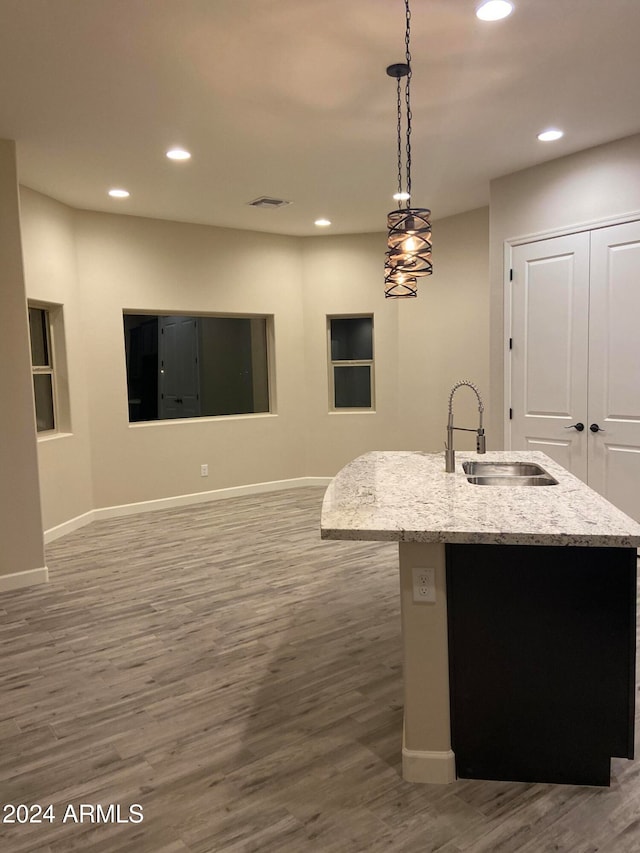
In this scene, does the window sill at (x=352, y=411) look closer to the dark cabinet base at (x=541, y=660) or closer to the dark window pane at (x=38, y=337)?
the dark window pane at (x=38, y=337)

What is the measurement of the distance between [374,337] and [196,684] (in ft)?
16.5

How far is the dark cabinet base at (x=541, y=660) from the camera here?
2006mm

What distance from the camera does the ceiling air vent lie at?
5548 mm

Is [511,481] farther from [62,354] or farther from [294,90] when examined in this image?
[62,354]

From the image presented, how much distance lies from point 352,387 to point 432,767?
220 inches

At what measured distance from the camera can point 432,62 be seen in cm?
312

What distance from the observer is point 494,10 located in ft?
8.66

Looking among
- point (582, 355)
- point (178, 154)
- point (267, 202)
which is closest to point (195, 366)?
point (267, 202)

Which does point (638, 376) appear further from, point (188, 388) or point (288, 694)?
point (188, 388)

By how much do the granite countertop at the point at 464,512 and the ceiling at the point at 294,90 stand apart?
203 cm

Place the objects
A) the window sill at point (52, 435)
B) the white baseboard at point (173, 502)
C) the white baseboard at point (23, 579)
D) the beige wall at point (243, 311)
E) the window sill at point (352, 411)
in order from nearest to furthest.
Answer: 1. the white baseboard at point (23, 579)
2. the window sill at point (52, 435)
3. the white baseboard at point (173, 502)
4. the beige wall at point (243, 311)
5. the window sill at point (352, 411)

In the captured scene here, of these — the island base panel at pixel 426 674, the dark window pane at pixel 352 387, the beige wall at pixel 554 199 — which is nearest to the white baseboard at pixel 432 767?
the island base panel at pixel 426 674

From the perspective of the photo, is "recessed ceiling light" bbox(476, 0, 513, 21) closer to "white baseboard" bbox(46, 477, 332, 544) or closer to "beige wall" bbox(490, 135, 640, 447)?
"beige wall" bbox(490, 135, 640, 447)

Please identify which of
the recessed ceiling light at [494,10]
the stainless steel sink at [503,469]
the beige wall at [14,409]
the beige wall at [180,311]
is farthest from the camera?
the beige wall at [180,311]
